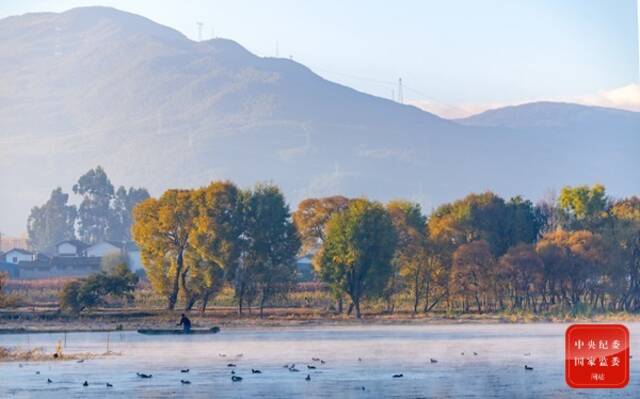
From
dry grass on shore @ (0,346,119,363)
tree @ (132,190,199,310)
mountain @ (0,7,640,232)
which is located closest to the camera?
dry grass on shore @ (0,346,119,363)

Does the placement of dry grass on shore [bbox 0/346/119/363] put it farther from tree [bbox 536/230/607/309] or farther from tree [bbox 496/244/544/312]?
→ tree [bbox 496/244/544/312]

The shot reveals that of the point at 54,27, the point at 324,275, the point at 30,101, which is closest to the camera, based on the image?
the point at 324,275

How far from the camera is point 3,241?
114 metres

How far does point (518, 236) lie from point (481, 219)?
4.64 feet

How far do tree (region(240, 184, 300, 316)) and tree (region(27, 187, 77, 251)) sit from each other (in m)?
51.0

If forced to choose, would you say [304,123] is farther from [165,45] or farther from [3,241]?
[3,241]

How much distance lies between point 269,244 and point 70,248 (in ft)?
127

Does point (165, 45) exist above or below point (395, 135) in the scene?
above

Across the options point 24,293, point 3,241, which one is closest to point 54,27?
point 3,241

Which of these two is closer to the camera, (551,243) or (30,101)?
(551,243)

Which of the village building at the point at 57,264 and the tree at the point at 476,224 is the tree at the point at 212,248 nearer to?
the tree at the point at 476,224

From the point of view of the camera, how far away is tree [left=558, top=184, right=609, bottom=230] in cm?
4915

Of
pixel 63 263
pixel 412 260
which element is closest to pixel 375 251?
pixel 412 260

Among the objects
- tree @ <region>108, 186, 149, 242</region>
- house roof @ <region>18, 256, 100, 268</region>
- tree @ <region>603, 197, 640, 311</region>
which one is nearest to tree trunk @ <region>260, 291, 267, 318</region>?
tree @ <region>603, 197, 640, 311</region>
